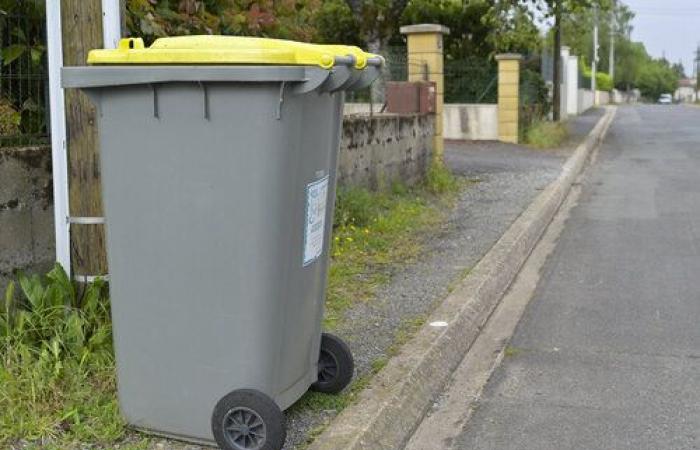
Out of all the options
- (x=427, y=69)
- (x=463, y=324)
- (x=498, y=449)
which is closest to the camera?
(x=498, y=449)

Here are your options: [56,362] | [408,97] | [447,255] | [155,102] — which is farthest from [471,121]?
[155,102]

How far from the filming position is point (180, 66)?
3.21m

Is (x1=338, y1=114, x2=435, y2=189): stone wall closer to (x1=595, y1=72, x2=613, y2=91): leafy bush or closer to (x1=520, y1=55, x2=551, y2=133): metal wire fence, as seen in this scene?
(x1=520, y1=55, x2=551, y2=133): metal wire fence

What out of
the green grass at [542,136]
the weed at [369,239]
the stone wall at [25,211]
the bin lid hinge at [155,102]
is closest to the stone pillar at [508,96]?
the green grass at [542,136]

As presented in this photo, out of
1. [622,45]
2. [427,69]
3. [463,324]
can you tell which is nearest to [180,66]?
[463,324]

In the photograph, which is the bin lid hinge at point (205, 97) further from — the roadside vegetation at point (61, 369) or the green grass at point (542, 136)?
the green grass at point (542, 136)

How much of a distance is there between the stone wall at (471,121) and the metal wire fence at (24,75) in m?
15.7

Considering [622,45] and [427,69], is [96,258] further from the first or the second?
[622,45]

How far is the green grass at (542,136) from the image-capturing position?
63.3 ft

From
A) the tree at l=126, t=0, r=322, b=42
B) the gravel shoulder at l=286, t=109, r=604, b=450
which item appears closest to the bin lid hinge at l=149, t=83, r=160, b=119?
the gravel shoulder at l=286, t=109, r=604, b=450

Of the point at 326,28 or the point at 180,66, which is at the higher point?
the point at 326,28

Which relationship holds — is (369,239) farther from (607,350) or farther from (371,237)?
(607,350)

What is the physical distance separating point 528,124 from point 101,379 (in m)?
18.1

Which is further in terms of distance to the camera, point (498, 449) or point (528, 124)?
point (528, 124)
